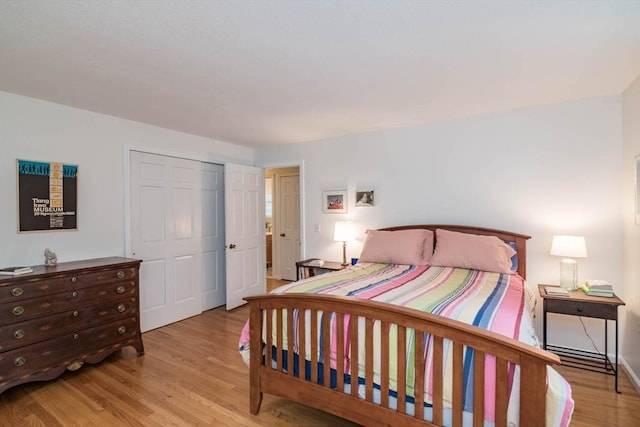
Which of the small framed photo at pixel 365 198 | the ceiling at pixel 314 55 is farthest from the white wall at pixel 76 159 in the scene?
the small framed photo at pixel 365 198

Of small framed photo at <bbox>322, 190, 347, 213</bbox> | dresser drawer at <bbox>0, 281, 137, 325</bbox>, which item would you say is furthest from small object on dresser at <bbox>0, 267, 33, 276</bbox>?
small framed photo at <bbox>322, 190, 347, 213</bbox>

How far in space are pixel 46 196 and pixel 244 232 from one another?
2189mm

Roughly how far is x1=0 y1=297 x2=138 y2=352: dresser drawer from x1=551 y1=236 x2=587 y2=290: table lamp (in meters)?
3.79

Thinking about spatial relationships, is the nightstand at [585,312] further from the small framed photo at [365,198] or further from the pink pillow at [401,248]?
the small framed photo at [365,198]

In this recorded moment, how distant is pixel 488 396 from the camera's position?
53.9 inches

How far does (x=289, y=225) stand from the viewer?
5.98m

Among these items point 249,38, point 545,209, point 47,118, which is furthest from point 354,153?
point 47,118

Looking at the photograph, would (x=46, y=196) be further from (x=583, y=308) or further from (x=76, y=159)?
(x=583, y=308)

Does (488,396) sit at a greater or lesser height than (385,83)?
lesser

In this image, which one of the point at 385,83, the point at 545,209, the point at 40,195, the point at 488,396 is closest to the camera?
the point at 488,396

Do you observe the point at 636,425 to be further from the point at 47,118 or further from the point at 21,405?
the point at 47,118

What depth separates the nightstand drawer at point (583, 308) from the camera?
94.3 inches

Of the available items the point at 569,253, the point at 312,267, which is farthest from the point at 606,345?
the point at 312,267

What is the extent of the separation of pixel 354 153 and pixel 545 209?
212 centimetres
